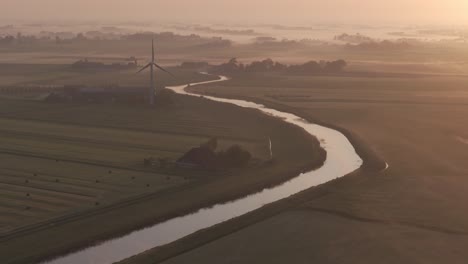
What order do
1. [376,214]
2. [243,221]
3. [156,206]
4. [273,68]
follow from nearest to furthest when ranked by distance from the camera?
[243,221] → [376,214] → [156,206] → [273,68]

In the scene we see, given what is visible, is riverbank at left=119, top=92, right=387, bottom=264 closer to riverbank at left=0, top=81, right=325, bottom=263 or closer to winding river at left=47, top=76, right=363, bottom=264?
winding river at left=47, top=76, right=363, bottom=264

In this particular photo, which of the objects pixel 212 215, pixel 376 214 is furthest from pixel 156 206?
pixel 376 214

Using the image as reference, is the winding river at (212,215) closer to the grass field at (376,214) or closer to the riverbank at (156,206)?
the riverbank at (156,206)

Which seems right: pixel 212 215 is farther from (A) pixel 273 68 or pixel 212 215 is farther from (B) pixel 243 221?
(A) pixel 273 68

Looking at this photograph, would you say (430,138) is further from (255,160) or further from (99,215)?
(99,215)

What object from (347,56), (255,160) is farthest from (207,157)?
(347,56)

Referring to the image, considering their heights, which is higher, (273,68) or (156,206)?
(156,206)

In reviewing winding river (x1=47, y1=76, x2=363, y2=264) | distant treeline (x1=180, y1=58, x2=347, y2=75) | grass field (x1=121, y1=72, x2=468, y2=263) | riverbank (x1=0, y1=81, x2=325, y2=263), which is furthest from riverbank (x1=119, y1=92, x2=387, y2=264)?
distant treeline (x1=180, y1=58, x2=347, y2=75)
